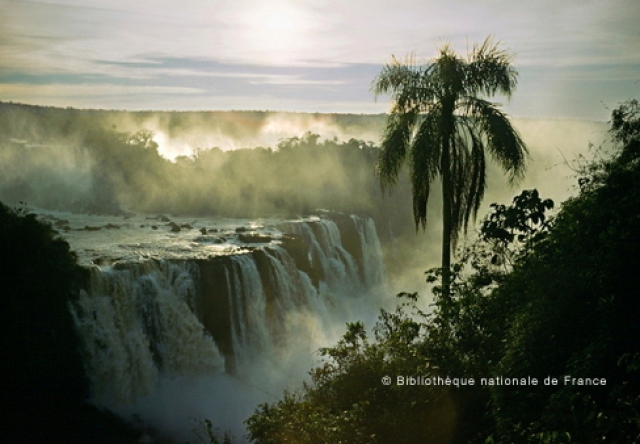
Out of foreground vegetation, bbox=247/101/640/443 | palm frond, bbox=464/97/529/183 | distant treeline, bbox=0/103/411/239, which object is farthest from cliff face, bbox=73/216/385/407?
distant treeline, bbox=0/103/411/239

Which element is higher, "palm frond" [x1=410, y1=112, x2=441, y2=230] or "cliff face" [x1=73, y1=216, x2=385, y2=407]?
"palm frond" [x1=410, y1=112, x2=441, y2=230]

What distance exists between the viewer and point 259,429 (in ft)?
28.7

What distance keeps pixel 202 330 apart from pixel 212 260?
2.21 meters

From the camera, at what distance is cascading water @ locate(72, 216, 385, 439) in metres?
16.2

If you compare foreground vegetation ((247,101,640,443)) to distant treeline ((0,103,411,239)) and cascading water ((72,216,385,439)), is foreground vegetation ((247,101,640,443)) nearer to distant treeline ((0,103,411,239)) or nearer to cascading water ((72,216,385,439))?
cascading water ((72,216,385,439))

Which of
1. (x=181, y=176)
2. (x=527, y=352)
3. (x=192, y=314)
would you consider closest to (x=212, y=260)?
(x=192, y=314)

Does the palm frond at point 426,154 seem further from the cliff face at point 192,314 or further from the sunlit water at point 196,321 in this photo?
the cliff face at point 192,314

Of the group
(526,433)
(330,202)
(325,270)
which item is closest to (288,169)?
(330,202)

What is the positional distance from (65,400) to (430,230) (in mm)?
35685

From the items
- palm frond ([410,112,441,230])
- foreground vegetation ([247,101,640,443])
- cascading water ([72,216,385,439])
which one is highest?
palm frond ([410,112,441,230])

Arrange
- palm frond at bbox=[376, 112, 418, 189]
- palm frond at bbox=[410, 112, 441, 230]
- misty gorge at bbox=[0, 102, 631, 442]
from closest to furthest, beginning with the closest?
1. palm frond at bbox=[410, 112, 441, 230]
2. palm frond at bbox=[376, 112, 418, 189]
3. misty gorge at bbox=[0, 102, 631, 442]

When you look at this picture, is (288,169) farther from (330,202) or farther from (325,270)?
(325,270)

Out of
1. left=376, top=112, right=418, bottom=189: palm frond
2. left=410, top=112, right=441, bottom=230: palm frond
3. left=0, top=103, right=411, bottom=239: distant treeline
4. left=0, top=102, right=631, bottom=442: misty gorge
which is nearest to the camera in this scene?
left=410, top=112, right=441, bottom=230: palm frond

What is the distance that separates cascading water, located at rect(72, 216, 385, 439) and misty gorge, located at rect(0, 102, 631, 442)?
0.04 meters
